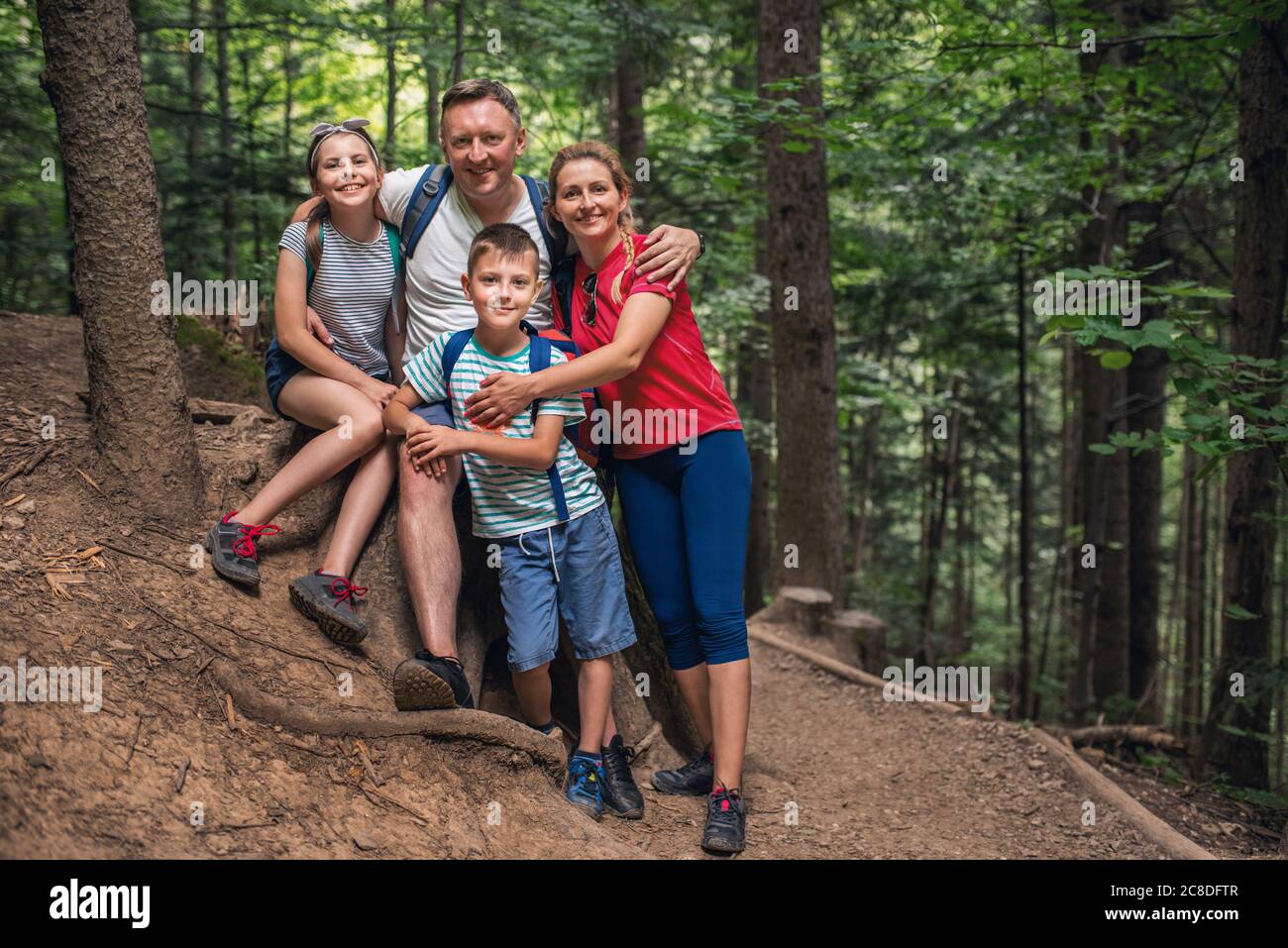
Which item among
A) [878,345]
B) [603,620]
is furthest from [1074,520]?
[603,620]

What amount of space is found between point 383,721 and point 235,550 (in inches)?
39.4

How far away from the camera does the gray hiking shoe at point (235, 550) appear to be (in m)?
3.62

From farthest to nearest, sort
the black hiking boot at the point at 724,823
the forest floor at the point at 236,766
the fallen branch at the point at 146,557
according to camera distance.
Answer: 1. the black hiking boot at the point at 724,823
2. the fallen branch at the point at 146,557
3. the forest floor at the point at 236,766

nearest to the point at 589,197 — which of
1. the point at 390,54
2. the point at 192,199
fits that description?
the point at 192,199

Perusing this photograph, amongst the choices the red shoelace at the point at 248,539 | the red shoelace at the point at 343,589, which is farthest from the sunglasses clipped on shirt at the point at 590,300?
the red shoelace at the point at 248,539

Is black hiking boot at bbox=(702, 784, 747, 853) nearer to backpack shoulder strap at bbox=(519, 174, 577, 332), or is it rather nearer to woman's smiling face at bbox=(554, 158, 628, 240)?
backpack shoulder strap at bbox=(519, 174, 577, 332)

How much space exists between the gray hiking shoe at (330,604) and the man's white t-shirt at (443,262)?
1025mm

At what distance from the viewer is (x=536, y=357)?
11.7ft

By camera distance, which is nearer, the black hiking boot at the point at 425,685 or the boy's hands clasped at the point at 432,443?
the black hiking boot at the point at 425,685

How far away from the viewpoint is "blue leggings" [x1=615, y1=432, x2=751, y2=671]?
3857 millimetres

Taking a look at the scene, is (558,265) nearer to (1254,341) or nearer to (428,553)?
(428,553)

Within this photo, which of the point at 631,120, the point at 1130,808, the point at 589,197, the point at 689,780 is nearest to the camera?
the point at 589,197

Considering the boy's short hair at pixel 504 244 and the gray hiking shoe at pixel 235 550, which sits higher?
the boy's short hair at pixel 504 244

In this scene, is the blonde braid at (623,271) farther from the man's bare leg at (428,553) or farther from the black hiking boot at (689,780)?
the black hiking boot at (689,780)
